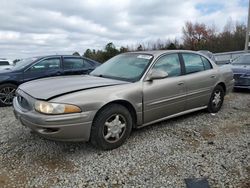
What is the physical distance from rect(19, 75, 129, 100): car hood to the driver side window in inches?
33.4

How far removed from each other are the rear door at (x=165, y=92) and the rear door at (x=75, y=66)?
12.4 feet

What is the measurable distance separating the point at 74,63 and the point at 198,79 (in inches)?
163

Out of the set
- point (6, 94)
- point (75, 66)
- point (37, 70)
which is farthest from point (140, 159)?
point (75, 66)

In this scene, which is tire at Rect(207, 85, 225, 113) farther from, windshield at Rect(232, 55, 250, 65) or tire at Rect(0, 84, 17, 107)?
tire at Rect(0, 84, 17, 107)

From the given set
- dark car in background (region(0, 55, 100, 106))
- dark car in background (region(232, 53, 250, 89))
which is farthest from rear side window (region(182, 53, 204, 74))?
dark car in background (region(0, 55, 100, 106))

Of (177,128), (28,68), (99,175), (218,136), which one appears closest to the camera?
(99,175)

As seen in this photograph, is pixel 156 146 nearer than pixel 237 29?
Yes

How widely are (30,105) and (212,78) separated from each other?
370 centimetres

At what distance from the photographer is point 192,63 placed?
213 inches

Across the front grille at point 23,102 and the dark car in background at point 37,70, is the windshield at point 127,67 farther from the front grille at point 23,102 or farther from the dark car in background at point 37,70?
the dark car in background at point 37,70

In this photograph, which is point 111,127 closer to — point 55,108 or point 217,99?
point 55,108

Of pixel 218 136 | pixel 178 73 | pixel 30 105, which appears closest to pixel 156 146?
pixel 218 136

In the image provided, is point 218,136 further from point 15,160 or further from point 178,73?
point 15,160

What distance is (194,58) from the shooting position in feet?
18.1
